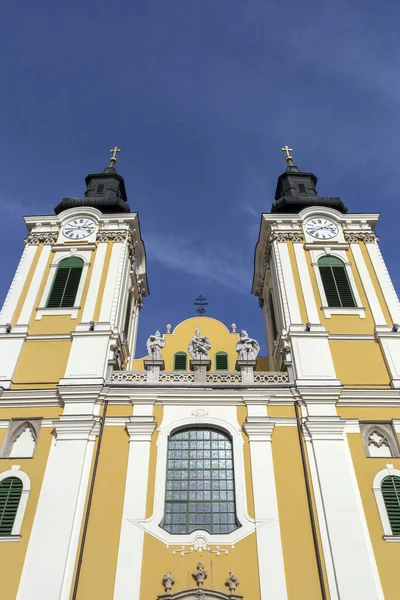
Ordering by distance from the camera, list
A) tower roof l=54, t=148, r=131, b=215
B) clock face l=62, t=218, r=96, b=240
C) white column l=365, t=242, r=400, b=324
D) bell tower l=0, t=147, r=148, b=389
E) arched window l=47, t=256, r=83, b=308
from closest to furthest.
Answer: bell tower l=0, t=147, r=148, b=389, white column l=365, t=242, r=400, b=324, arched window l=47, t=256, r=83, b=308, clock face l=62, t=218, r=96, b=240, tower roof l=54, t=148, r=131, b=215

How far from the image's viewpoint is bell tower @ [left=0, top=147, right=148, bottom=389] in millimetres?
17312

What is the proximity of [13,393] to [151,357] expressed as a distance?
4.14m

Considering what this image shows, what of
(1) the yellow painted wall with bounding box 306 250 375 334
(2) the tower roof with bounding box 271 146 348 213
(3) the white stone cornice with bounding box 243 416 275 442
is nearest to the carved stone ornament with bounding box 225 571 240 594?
(3) the white stone cornice with bounding box 243 416 275 442

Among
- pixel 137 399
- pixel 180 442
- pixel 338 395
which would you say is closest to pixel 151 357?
pixel 137 399

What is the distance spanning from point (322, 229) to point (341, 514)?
11.9 meters

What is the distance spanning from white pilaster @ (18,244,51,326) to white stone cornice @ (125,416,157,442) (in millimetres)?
5466

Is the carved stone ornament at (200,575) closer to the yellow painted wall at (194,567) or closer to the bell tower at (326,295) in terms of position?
the yellow painted wall at (194,567)

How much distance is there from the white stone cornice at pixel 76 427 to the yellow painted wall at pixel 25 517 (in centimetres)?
32

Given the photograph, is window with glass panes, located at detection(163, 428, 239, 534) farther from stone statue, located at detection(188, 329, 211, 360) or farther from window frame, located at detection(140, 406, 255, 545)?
stone statue, located at detection(188, 329, 211, 360)

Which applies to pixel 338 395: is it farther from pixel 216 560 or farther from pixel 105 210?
pixel 105 210

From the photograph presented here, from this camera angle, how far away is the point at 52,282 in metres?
20.2

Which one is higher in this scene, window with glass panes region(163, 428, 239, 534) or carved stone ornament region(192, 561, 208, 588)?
window with glass panes region(163, 428, 239, 534)

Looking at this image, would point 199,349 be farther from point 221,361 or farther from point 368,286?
point 368,286

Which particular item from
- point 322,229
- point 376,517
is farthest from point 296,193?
point 376,517
